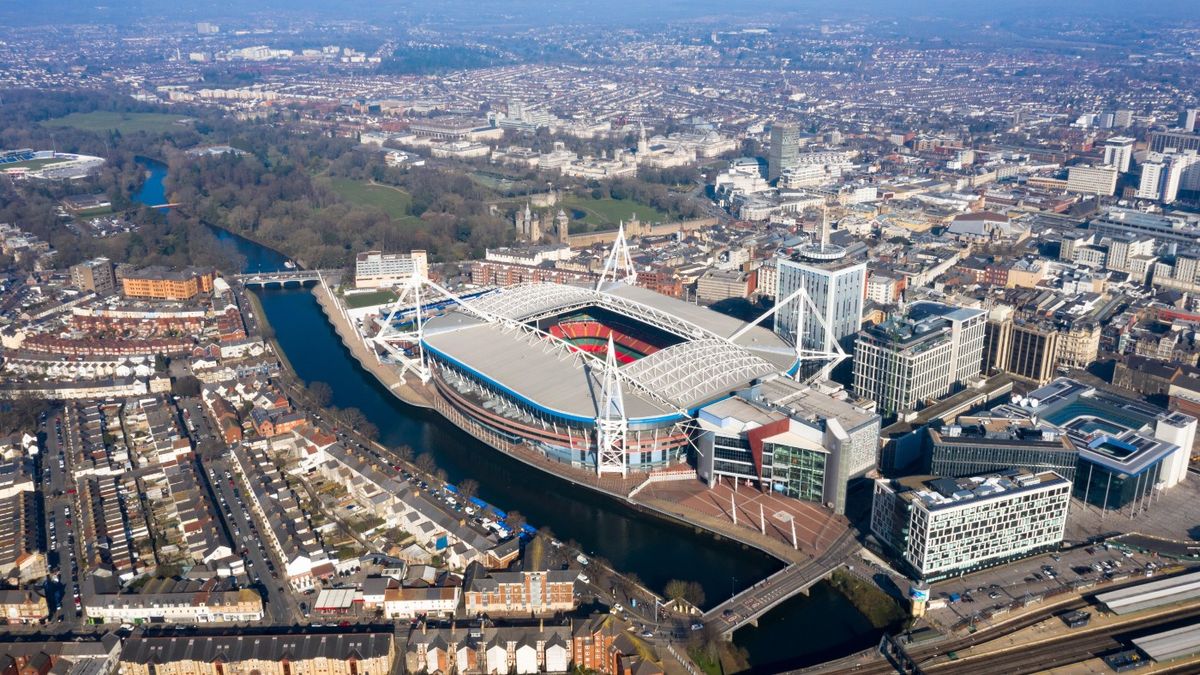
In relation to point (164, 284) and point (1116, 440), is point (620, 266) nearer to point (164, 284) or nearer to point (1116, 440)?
point (164, 284)

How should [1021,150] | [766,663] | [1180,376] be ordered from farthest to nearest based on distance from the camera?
[1021,150]
[1180,376]
[766,663]

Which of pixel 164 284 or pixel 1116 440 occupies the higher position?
pixel 1116 440

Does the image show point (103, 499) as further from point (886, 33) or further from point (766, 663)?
point (886, 33)

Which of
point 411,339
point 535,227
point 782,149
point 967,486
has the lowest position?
point 535,227

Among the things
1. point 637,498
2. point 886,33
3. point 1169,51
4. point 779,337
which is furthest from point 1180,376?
point 886,33

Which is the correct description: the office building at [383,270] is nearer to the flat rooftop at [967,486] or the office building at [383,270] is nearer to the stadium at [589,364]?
the stadium at [589,364]

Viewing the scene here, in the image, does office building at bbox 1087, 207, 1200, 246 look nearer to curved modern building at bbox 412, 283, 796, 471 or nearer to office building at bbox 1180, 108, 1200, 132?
curved modern building at bbox 412, 283, 796, 471

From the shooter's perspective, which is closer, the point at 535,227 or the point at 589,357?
the point at 589,357

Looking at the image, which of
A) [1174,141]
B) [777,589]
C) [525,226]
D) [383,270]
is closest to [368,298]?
[383,270]

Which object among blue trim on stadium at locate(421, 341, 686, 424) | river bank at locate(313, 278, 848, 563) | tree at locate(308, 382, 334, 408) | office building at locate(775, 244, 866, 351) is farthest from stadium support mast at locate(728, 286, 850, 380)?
tree at locate(308, 382, 334, 408)
